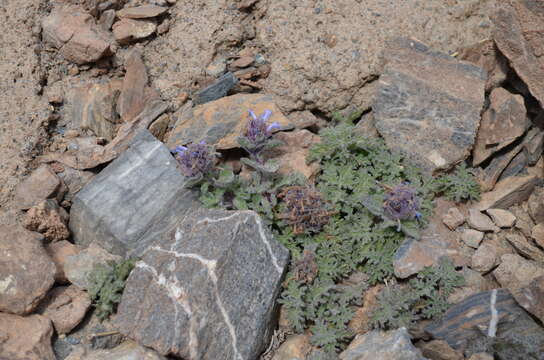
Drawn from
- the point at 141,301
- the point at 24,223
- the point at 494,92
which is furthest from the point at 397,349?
the point at 24,223

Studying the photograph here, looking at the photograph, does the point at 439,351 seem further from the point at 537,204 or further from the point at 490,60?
the point at 490,60

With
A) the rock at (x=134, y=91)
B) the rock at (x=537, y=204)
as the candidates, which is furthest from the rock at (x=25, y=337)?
the rock at (x=537, y=204)

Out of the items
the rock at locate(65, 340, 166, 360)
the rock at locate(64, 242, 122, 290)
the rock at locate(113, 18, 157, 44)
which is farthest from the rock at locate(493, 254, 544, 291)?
the rock at locate(113, 18, 157, 44)

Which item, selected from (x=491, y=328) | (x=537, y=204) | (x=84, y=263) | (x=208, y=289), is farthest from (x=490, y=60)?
(x=84, y=263)

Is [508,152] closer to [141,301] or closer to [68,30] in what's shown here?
[141,301]

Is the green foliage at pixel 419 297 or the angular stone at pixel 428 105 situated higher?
the angular stone at pixel 428 105

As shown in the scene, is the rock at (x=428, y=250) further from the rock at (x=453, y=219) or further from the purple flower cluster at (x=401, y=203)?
the purple flower cluster at (x=401, y=203)
